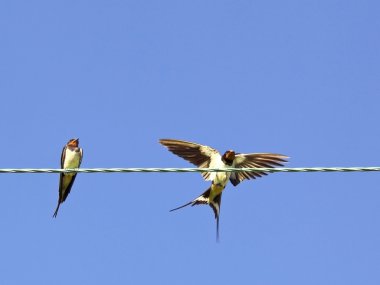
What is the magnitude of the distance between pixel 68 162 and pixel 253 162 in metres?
1.95

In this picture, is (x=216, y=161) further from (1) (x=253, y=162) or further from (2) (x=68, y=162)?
(2) (x=68, y=162)

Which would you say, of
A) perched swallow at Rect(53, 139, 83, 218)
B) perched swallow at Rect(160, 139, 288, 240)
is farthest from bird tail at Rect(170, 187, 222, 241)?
perched swallow at Rect(53, 139, 83, 218)

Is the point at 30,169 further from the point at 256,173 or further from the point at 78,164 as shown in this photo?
the point at 78,164

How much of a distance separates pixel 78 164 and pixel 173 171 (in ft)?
13.8

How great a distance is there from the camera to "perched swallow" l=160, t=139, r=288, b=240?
806cm

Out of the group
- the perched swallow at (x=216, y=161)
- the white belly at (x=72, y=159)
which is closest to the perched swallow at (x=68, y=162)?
the white belly at (x=72, y=159)

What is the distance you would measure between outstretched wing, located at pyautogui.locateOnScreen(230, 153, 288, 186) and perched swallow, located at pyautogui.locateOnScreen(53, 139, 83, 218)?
1712mm

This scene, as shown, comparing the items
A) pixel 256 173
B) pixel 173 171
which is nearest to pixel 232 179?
pixel 256 173

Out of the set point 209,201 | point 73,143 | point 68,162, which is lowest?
point 209,201

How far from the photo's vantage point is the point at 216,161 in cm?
823

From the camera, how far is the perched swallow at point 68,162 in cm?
909

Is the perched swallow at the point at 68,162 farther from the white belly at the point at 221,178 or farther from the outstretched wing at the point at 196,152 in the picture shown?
the white belly at the point at 221,178

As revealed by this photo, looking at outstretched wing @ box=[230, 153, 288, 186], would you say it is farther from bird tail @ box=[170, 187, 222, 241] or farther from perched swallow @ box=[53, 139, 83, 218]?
perched swallow @ box=[53, 139, 83, 218]

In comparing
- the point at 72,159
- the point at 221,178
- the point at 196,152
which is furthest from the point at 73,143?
the point at 221,178
